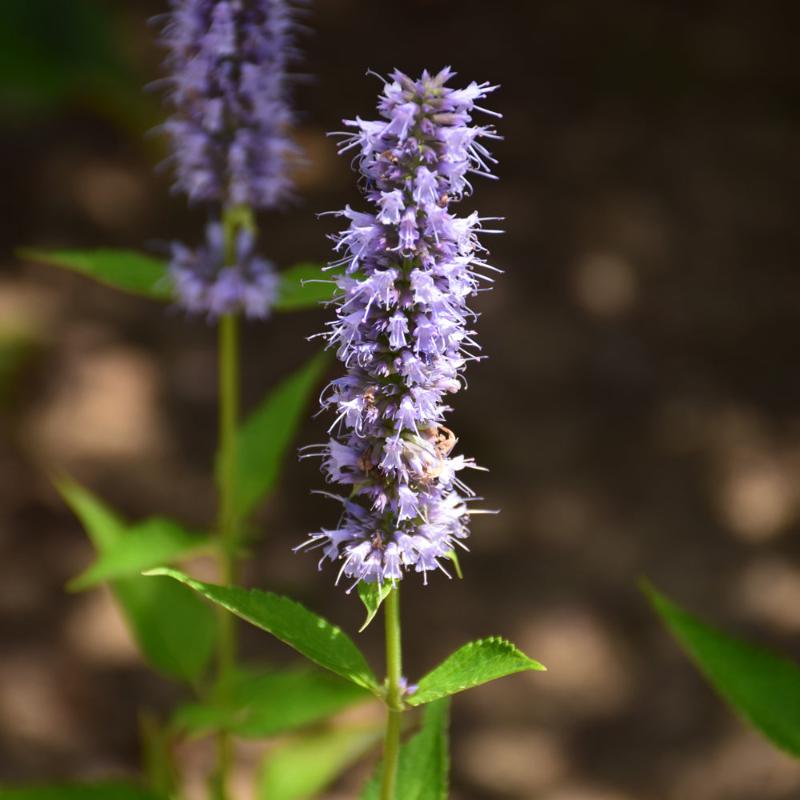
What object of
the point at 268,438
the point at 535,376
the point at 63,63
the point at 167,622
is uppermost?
the point at 63,63

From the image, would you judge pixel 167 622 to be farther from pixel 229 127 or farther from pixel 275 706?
pixel 229 127

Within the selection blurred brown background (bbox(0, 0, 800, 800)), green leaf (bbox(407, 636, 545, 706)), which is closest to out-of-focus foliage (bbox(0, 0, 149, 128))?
blurred brown background (bbox(0, 0, 800, 800))

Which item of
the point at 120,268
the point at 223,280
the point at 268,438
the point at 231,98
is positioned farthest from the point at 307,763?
the point at 231,98

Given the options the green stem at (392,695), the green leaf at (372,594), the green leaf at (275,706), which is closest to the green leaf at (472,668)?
the green stem at (392,695)

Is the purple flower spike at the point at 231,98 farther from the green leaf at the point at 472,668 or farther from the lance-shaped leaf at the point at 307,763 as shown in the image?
the lance-shaped leaf at the point at 307,763

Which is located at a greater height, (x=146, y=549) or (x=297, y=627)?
(x=146, y=549)

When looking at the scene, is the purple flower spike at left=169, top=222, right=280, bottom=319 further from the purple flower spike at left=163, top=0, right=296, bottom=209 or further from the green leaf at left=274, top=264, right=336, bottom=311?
the purple flower spike at left=163, top=0, right=296, bottom=209

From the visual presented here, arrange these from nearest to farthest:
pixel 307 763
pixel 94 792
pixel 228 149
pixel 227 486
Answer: pixel 94 792, pixel 228 149, pixel 227 486, pixel 307 763

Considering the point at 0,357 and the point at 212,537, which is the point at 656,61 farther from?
the point at 212,537
